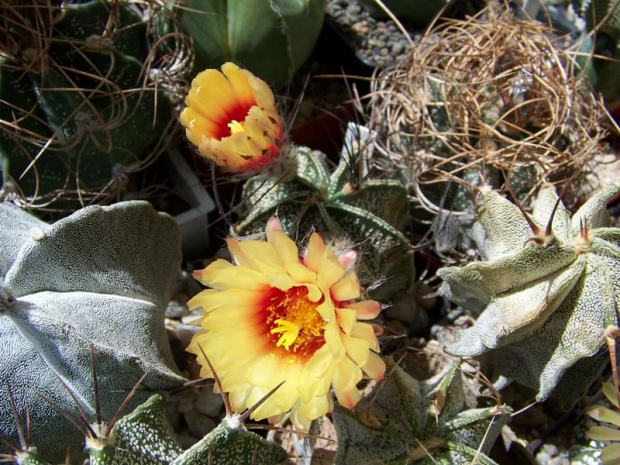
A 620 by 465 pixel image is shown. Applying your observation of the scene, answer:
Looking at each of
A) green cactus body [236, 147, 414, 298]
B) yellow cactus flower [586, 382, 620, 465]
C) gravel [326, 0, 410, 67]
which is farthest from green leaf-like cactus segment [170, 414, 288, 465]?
gravel [326, 0, 410, 67]

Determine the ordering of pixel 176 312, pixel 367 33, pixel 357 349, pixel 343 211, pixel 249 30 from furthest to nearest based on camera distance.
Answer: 1. pixel 367 33
2. pixel 176 312
3. pixel 249 30
4. pixel 343 211
5. pixel 357 349

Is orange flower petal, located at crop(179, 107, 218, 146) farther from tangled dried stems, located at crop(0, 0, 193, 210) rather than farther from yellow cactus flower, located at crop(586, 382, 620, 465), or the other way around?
yellow cactus flower, located at crop(586, 382, 620, 465)

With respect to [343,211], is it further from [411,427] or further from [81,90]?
[81,90]

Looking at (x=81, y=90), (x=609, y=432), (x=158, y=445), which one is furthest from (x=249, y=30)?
(x=609, y=432)

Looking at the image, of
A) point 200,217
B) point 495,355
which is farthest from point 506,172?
point 200,217

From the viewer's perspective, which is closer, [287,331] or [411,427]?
[287,331]

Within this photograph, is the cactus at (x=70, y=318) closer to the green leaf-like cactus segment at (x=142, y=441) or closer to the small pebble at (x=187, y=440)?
the green leaf-like cactus segment at (x=142, y=441)

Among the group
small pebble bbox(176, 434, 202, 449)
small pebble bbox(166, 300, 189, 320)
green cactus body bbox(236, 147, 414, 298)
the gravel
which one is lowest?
small pebble bbox(176, 434, 202, 449)

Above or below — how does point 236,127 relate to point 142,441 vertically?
above
